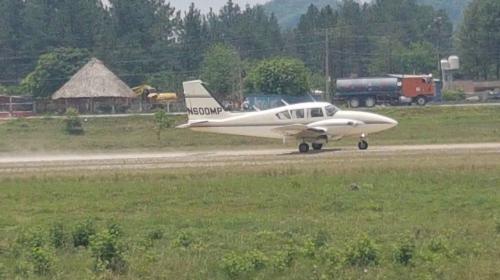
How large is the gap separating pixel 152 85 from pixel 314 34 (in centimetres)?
4614

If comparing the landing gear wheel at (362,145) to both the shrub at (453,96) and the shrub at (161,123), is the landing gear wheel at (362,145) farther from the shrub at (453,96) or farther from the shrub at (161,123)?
the shrub at (453,96)

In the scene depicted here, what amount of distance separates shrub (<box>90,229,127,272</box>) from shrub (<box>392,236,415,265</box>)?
14.9 ft

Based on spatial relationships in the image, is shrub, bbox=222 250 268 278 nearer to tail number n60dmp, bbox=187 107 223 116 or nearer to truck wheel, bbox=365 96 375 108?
tail number n60dmp, bbox=187 107 223 116

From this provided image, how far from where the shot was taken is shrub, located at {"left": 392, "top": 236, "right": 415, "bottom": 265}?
58.7 feet

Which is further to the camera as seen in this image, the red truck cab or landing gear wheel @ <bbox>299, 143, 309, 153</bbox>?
the red truck cab

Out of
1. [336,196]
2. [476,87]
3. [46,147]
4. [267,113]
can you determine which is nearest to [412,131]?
[267,113]

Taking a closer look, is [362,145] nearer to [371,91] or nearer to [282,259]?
[282,259]

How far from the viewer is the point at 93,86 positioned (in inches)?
3807

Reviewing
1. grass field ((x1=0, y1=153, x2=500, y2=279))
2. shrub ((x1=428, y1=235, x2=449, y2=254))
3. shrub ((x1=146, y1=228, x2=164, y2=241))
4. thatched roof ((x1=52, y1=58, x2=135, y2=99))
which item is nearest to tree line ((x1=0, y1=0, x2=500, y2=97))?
thatched roof ((x1=52, y1=58, x2=135, y2=99))

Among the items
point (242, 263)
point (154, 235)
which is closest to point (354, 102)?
point (154, 235)

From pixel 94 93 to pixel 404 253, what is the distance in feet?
262

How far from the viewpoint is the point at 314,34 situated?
546ft

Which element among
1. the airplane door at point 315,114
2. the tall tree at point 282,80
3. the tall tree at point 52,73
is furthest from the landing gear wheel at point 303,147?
the tall tree at point 52,73

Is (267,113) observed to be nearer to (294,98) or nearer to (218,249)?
(218,249)
